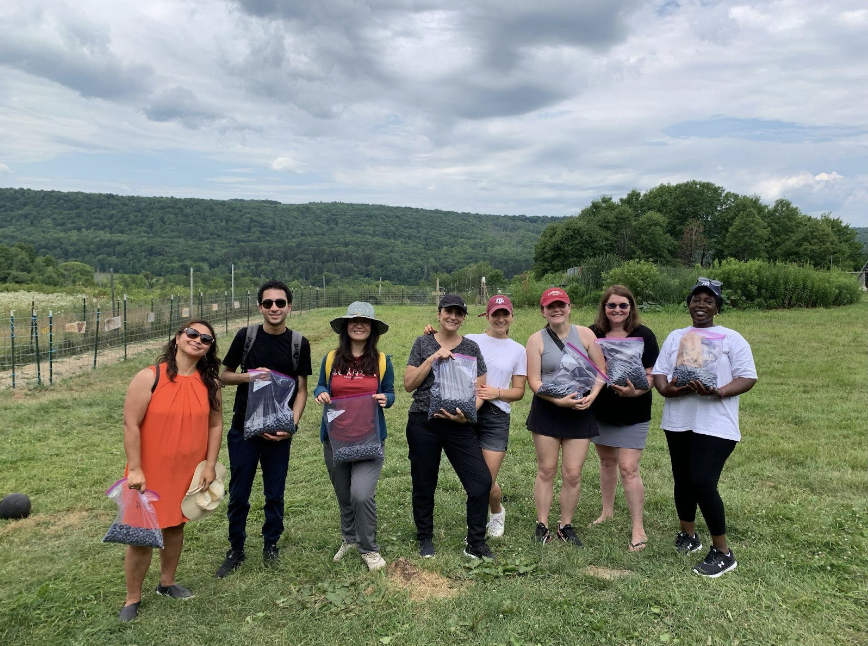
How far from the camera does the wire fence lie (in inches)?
516

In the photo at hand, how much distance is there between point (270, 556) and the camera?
13.6 feet

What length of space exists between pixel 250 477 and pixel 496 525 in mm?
1814

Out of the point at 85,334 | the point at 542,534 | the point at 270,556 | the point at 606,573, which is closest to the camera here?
the point at 606,573

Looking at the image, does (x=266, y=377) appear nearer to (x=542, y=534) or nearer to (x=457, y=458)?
(x=457, y=458)

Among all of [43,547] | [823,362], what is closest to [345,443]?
[43,547]

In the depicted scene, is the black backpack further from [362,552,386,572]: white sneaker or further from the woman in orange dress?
[362,552,386,572]: white sneaker

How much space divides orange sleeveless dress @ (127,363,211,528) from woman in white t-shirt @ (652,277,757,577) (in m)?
2.83

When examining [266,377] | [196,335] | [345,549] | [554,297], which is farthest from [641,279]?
[196,335]

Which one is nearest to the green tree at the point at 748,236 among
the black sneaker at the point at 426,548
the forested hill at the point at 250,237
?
the forested hill at the point at 250,237

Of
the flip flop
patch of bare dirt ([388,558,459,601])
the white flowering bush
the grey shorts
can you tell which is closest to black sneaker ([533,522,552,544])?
the grey shorts

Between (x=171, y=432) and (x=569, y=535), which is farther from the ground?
(x=171, y=432)

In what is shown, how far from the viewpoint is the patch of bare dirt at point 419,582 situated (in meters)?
3.60

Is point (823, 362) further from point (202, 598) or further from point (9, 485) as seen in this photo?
point (9, 485)

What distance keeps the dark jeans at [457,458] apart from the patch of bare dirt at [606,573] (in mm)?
714
